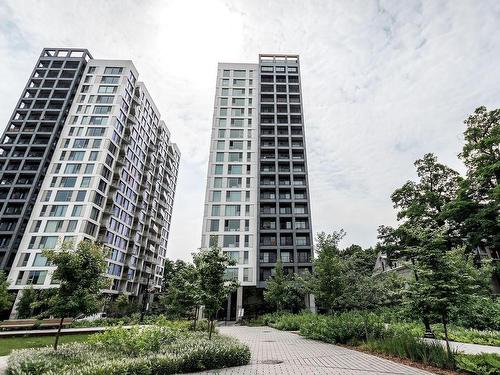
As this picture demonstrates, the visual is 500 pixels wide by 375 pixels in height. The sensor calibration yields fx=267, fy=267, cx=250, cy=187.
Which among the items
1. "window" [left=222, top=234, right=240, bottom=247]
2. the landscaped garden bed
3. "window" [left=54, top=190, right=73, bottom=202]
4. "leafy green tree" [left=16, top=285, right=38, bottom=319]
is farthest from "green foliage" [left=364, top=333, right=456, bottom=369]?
"window" [left=54, top=190, right=73, bottom=202]

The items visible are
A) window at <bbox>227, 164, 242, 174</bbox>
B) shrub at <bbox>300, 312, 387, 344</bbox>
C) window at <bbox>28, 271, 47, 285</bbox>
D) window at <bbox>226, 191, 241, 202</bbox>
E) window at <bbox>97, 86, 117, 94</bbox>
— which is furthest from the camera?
window at <bbox>97, 86, 117, 94</bbox>

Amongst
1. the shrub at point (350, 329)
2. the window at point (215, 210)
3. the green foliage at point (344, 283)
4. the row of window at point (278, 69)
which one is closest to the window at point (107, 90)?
the row of window at point (278, 69)

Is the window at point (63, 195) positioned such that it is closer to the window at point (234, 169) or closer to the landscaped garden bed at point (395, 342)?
the window at point (234, 169)

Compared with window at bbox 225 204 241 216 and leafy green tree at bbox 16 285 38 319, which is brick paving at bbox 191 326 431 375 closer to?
leafy green tree at bbox 16 285 38 319

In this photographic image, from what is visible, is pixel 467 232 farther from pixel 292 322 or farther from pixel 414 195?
pixel 292 322

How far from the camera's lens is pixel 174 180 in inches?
3588

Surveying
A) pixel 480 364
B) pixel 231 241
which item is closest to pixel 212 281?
pixel 480 364

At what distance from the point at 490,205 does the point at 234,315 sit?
38.4 meters

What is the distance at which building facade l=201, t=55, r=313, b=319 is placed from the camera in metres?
46.2

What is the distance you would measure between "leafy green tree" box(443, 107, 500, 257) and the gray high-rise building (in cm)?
6441

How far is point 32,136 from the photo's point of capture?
5191cm

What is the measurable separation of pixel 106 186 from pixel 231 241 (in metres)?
26.8

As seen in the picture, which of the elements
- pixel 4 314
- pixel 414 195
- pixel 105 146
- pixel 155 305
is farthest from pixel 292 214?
pixel 4 314

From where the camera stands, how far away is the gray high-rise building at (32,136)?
45438 mm
